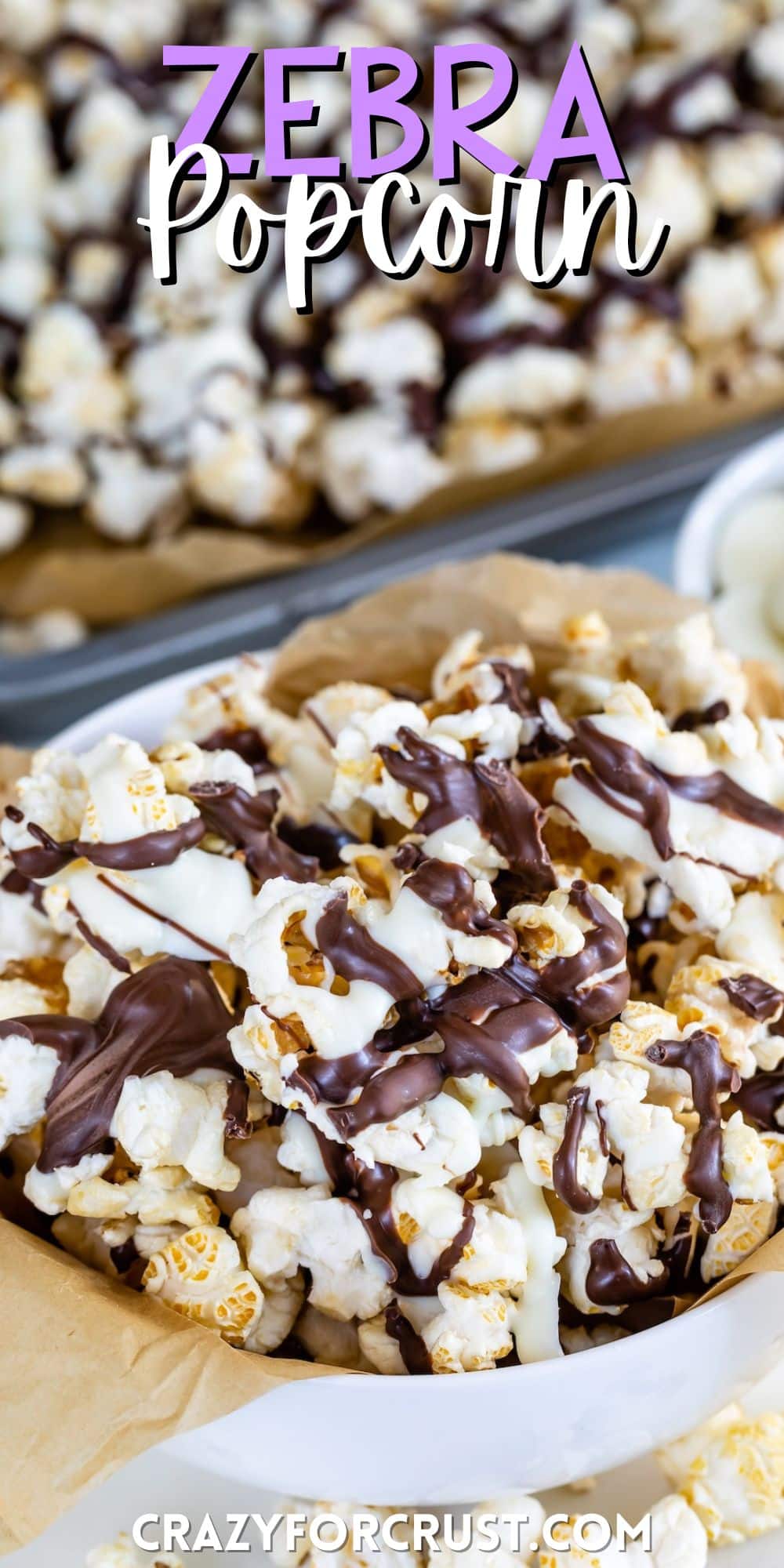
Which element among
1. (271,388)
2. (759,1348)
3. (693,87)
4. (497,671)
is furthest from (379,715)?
(693,87)

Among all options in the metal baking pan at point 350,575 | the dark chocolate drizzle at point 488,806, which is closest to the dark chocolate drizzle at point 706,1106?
the dark chocolate drizzle at point 488,806

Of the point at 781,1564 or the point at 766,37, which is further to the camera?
the point at 766,37

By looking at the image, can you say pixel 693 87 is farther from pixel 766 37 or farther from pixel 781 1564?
pixel 781 1564

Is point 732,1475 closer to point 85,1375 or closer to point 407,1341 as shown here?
point 407,1341

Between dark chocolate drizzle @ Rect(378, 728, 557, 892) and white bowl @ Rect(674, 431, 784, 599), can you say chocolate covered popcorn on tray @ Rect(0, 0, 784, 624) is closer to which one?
white bowl @ Rect(674, 431, 784, 599)

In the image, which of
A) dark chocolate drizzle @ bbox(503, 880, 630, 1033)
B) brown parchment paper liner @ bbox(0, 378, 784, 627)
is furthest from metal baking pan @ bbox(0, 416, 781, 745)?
dark chocolate drizzle @ bbox(503, 880, 630, 1033)

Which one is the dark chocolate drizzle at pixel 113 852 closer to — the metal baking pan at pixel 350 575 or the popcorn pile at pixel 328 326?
the metal baking pan at pixel 350 575
